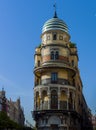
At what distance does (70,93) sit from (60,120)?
6527mm

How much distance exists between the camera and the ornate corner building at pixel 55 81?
72.9 meters

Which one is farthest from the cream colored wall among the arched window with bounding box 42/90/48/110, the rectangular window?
the arched window with bounding box 42/90/48/110

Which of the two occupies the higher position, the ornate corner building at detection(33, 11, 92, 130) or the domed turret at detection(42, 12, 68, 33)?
the domed turret at detection(42, 12, 68, 33)

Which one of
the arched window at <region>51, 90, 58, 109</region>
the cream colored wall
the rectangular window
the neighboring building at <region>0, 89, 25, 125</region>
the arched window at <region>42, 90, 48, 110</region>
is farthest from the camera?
the neighboring building at <region>0, 89, 25, 125</region>

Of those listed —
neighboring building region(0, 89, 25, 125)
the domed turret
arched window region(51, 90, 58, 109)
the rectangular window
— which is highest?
the domed turret

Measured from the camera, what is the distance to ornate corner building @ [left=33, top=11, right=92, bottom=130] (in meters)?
72.9

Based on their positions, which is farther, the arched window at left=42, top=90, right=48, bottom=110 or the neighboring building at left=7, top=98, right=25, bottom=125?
the neighboring building at left=7, top=98, right=25, bottom=125

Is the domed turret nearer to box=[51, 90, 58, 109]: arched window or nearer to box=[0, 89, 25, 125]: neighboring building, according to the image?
box=[51, 90, 58, 109]: arched window

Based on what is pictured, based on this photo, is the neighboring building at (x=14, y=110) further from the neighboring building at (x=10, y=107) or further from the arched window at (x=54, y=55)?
the arched window at (x=54, y=55)

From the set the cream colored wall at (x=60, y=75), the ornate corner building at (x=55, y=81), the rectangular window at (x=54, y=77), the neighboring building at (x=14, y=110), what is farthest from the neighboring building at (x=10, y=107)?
the rectangular window at (x=54, y=77)

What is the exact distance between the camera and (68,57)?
79.8 meters

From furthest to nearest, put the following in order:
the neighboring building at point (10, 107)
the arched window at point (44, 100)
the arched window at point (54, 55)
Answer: the neighboring building at point (10, 107)
the arched window at point (54, 55)
the arched window at point (44, 100)

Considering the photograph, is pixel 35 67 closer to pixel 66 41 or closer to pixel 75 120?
pixel 66 41

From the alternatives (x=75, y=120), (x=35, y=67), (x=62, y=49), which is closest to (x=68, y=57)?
(x=62, y=49)
